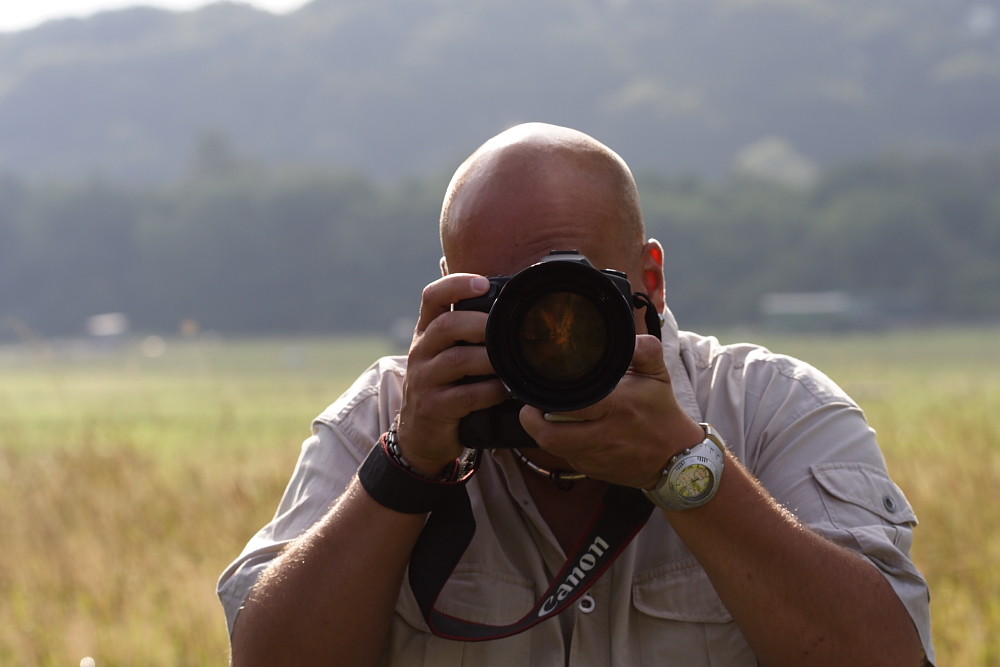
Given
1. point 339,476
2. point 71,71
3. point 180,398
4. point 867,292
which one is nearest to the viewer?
point 339,476

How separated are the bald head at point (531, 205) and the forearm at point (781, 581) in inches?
23.2

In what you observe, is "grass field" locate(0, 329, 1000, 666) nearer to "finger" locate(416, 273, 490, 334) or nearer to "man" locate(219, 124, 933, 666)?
"man" locate(219, 124, 933, 666)

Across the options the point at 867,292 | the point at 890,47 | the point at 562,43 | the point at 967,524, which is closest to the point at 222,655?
the point at 967,524

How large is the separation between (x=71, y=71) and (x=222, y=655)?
203 metres

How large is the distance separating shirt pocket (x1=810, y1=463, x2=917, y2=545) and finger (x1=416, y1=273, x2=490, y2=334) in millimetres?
841

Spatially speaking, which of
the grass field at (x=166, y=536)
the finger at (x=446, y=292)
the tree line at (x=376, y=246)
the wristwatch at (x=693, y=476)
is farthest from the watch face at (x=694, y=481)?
the tree line at (x=376, y=246)

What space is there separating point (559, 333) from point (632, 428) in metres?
0.23

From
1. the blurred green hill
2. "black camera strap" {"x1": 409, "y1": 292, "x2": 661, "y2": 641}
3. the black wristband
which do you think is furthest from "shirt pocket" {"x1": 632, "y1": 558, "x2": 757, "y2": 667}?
the blurred green hill

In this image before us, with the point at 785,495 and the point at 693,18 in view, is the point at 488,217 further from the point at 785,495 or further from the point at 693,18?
the point at 693,18

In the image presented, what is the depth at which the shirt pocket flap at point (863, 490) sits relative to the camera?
2449 mm

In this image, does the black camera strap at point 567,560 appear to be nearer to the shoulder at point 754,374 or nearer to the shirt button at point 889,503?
the shoulder at point 754,374

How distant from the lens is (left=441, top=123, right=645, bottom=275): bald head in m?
2.46

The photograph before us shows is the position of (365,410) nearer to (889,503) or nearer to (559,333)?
(559,333)

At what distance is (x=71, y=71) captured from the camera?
191m
